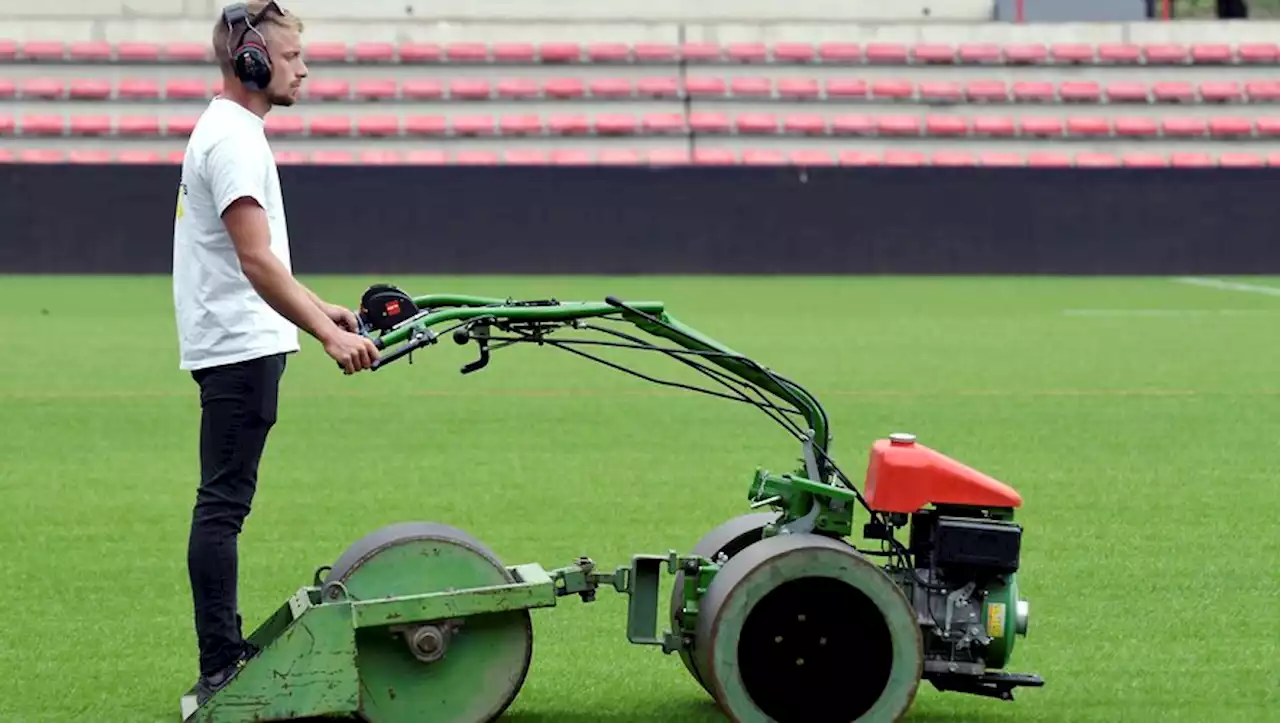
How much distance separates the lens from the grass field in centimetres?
504

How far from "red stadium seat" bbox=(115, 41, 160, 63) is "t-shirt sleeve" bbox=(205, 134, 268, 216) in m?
25.8

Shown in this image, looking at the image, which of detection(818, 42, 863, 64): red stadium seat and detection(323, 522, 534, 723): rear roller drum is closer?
detection(323, 522, 534, 723): rear roller drum

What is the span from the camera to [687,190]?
926 inches

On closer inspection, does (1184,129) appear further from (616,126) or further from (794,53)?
(616,126)

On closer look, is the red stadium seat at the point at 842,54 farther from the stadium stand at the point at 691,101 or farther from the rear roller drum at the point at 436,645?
the rear roller drum at the point at 436,645

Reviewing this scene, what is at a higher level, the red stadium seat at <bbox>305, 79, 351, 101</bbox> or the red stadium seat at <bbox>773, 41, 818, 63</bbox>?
the red stadium seat at <bbox>773, 41, 818, 63</bbox>

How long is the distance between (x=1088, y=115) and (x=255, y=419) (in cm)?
2587

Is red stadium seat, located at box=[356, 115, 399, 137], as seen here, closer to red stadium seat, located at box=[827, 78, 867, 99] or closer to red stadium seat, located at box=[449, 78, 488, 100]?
red stadium seat, located at box=[449, 78, 488, 100]

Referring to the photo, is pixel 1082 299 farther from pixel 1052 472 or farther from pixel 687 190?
pixel 1052 472

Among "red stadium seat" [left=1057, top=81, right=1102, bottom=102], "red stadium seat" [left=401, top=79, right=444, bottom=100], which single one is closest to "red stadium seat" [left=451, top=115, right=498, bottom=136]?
"red stadium seat" [left=401, top=79, right=444, bottom=100]

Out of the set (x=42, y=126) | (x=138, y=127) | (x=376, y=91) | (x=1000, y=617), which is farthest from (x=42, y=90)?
(x=1000, y=617)

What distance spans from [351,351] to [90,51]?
26309 mm

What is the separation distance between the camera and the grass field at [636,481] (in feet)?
16.5

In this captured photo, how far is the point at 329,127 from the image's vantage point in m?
27.9
